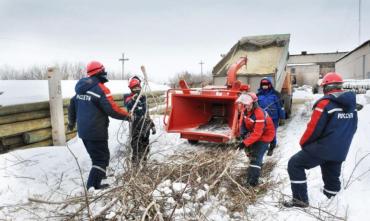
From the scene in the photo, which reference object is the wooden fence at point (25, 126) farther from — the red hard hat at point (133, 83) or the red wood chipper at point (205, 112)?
the red wood chipper at point (205, 112)

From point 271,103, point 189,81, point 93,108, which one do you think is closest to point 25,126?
point 93,108

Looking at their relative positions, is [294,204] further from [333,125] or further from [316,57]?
[316,57]

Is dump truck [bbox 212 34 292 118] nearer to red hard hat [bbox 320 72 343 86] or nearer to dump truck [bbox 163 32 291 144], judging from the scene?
dump truck [bbox 163 32 291 144]

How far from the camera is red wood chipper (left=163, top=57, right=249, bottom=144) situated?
689 centimetres

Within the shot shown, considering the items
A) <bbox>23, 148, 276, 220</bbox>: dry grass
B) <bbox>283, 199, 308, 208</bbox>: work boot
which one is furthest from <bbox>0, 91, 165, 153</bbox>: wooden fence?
<bbox>283, 199, 308, 208</bbox>: work boot

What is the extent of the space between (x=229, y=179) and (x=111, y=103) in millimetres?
2063

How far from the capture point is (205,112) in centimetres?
809

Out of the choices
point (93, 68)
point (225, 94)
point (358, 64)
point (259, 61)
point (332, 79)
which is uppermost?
point (358, 64)

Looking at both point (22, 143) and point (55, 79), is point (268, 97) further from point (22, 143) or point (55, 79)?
point (22, 143)

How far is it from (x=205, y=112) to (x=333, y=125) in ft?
14.4

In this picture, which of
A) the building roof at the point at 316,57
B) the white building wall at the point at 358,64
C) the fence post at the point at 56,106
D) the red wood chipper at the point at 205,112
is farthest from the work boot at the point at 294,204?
the building roof at the point at 316,57

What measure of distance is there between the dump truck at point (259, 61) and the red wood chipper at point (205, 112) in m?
0.79

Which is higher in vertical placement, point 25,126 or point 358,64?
point 358,64

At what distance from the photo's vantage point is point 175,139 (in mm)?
8359
